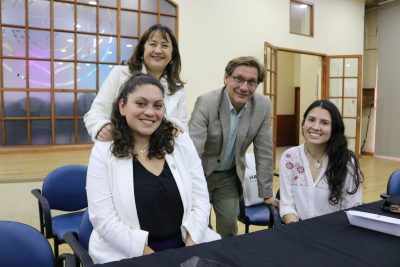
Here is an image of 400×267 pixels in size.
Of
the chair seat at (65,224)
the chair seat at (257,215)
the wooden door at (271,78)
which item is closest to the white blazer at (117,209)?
the chair seat at (65,224)

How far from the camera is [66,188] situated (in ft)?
8.36

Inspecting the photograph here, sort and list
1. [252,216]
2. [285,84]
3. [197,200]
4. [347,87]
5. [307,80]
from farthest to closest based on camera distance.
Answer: [285,84] < [307,80] < [347,87] < [252,216] < [197,200]

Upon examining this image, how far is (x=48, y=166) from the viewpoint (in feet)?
14.2

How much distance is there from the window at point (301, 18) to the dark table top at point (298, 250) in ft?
20.4

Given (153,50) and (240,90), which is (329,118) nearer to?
(240,90)

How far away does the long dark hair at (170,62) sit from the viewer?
1881mm

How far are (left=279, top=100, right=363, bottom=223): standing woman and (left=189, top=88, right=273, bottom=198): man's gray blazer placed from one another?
0.22 m

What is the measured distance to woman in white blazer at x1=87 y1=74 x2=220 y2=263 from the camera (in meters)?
1.39

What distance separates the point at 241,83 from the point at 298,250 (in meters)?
1.00

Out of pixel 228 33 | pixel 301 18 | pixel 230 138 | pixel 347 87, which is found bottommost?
pixel 230 138

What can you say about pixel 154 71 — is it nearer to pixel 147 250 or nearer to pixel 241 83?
pixel 241 83

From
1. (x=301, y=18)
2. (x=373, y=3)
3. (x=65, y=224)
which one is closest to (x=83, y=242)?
(x=65, y=224)

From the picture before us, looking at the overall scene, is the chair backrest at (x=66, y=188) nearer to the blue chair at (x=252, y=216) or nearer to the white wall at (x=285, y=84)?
the blue chair at (x=252, y=216)

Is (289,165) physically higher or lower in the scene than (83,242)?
higher
